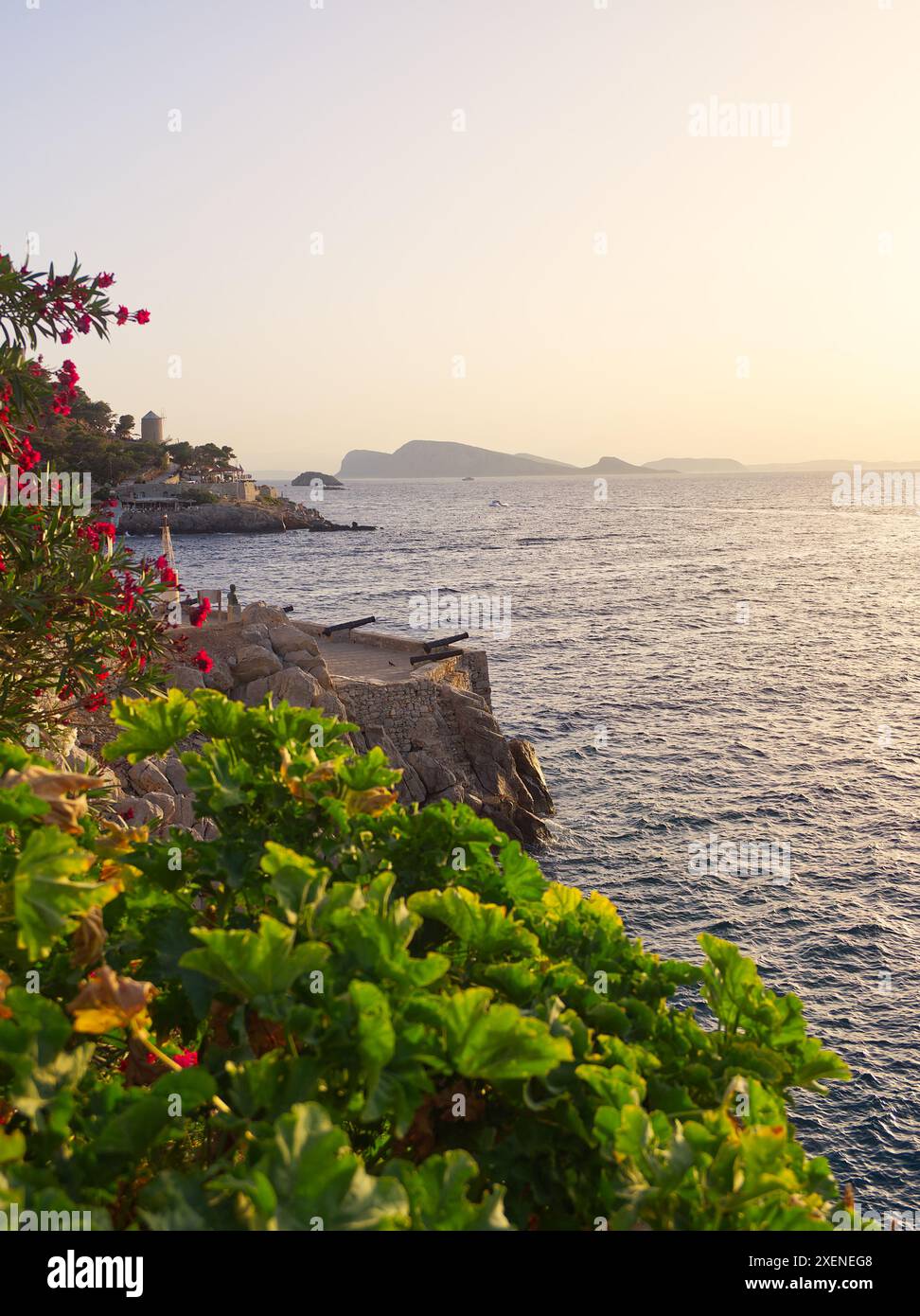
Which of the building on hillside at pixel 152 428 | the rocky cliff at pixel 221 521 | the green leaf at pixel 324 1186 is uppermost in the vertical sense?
the building on hillside at pixel 152 428

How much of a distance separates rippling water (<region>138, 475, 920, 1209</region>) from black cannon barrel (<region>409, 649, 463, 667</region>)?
17.3 feet

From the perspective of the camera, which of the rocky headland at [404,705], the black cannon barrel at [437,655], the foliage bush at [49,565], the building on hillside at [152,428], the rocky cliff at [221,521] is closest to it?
the foliage bush at [49,565]

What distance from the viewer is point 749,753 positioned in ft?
108

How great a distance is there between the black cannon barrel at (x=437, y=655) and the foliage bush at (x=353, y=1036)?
23665 mm

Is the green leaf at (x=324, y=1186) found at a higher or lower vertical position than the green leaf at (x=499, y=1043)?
lower

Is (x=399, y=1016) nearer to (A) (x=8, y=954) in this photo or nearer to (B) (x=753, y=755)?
(A) (x=8, y=954)

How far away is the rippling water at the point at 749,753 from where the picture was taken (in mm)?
18438

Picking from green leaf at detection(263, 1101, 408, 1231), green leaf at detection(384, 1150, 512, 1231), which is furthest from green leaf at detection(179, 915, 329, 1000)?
green leaf at detection(384, 1150, 512, 1231)

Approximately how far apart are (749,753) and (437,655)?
1218 centimetres

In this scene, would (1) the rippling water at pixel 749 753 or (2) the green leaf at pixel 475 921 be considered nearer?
(2) the green leaf at pixel 475 921

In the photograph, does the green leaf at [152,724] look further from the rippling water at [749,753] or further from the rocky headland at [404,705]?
the rocky headland at [404,705]

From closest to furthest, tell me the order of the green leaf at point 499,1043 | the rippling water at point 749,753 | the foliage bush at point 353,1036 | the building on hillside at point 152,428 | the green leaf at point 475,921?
1. the foliage bush at point 353,1036
2. the green leaf at point 499,1043
3. the green leaf at point 475,921
4. the rippling water at point 749,753
5. the building on hillside at point 152,428

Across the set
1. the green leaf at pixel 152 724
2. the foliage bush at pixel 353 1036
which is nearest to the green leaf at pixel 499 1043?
the foliage bush at pixel 353 1036
